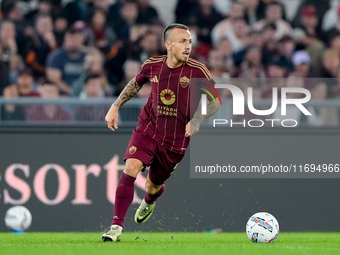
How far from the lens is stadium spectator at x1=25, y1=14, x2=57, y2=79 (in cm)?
1167

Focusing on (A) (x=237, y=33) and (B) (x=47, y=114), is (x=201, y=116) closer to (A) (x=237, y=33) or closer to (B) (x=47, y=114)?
(B) (x=47, y=114)

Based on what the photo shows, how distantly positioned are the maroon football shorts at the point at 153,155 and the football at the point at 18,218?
2.28m

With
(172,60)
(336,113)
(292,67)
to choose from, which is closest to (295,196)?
(336,113)

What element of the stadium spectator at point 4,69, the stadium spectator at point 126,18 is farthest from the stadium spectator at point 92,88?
the stadium spectator at point 126,18

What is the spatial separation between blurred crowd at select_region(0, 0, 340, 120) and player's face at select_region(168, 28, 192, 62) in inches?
120

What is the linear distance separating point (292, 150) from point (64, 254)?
210 inches

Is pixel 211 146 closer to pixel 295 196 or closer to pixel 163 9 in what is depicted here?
pixel 295 196

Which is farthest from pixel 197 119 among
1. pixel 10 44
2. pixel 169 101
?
pixel 10 44

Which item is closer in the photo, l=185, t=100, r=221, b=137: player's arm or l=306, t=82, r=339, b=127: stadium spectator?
l=185, t=100, r=221, b=137: player's arm

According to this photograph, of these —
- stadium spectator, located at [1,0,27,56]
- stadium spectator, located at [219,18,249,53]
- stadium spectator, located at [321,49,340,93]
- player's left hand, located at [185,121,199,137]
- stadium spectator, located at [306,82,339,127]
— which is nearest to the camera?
player's left hand, located at [185,121,199,137]

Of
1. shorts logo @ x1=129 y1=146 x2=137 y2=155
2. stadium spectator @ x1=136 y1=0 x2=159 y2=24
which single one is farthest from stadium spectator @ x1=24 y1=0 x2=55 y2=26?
shorts logo @ x1=129 y1=146 x2=137 y2=155

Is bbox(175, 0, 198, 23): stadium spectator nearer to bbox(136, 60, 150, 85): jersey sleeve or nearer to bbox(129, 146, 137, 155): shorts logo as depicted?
bbox(136, 60, 150, 85): jersey sleeve

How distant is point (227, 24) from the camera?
12.5 m

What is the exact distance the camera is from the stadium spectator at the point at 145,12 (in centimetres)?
1272
